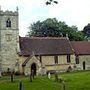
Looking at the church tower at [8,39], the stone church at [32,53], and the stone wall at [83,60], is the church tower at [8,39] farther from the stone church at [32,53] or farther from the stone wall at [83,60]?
the stone wall at [83,60]

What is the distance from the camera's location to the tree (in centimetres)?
8969

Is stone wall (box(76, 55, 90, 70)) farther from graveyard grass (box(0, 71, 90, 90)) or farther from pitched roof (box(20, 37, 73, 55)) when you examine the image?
graveyard grass (box(0, 71, 90, 90))

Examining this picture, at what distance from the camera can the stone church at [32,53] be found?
64062 mm

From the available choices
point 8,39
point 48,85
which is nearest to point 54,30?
point 8,39

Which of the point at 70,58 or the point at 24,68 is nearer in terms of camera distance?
the point at 24,68

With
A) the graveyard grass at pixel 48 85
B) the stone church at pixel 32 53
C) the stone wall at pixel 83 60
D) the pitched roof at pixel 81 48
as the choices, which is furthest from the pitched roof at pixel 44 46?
the graveyard grass at pixel 48 85

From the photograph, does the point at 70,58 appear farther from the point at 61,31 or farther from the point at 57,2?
the point at 57,2

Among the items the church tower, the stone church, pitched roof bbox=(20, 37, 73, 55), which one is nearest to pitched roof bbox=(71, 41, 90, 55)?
the stone church

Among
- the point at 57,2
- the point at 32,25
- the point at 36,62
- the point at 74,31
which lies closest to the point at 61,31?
the point at 74,31

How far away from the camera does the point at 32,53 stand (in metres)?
64.6

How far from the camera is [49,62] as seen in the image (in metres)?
67.1

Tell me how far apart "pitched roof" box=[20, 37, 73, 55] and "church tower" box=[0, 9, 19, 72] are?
191 centimetres

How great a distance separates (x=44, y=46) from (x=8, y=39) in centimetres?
739

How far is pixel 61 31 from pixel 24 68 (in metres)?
29.5
